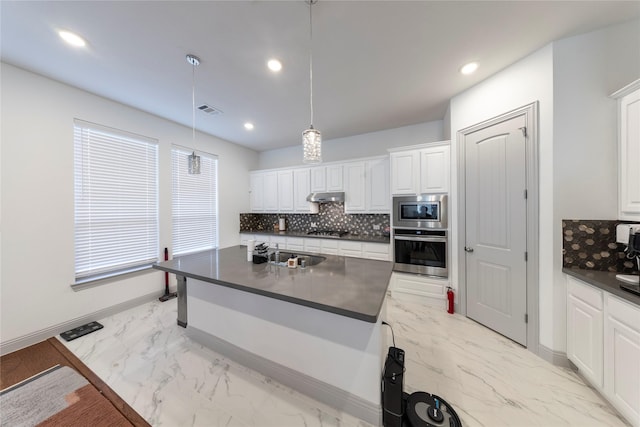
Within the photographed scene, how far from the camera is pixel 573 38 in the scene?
1.89 meters

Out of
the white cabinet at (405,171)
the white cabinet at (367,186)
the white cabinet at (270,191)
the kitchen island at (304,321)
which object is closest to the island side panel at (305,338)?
the kitchen island at (304,321)

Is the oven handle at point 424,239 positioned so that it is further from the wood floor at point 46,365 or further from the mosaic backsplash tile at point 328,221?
the wood floor at point 46,365

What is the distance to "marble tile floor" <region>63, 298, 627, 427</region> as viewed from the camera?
151 cm

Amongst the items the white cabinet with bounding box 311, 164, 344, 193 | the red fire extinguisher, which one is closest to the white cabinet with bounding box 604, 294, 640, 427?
the red fire extinguisher

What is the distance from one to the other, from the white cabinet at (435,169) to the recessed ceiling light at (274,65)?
2.16m

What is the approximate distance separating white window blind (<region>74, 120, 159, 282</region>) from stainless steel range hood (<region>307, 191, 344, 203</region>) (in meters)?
2.61

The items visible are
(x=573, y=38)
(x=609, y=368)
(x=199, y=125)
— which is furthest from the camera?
(x=199, y=125)

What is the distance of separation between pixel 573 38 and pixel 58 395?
511 cm

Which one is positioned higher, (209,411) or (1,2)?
(1,2)

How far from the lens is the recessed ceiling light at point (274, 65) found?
2.13 m

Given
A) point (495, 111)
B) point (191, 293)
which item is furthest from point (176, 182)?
point (495, 111)

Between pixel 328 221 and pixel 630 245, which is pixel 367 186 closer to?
pixel 328 221

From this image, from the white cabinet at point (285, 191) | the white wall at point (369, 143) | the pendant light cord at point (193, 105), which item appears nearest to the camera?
the pendant light cord at point (193, 105)

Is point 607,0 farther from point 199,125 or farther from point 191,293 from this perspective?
point 199,125
